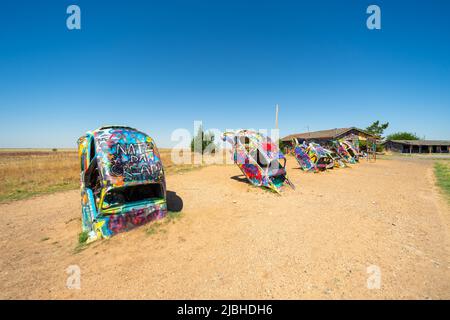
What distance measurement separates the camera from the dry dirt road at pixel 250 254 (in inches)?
105

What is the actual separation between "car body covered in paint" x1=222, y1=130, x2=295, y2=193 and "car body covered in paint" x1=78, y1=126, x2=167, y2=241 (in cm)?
487

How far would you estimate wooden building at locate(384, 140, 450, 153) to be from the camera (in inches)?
1671

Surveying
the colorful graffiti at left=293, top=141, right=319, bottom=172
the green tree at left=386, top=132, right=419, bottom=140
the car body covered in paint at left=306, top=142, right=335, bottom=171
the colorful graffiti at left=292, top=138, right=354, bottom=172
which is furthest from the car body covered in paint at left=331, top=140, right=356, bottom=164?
the green tree at left=386, top=132, right=419, bottom=140

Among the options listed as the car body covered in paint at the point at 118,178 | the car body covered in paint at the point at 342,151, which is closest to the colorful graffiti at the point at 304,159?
the car body covered in paint at the point at 342,151

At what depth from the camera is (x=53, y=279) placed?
3113mm

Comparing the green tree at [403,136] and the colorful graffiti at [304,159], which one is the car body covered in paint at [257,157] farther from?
the green tree at [403,136]

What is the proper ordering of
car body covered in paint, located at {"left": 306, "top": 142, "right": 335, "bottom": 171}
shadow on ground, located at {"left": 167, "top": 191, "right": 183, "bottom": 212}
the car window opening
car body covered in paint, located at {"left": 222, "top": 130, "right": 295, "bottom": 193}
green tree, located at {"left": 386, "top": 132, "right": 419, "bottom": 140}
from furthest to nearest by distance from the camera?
1. green tree, located at {"left": 386, "top": 132, "right": 419, "bottom": 140}
2. car body covered in paint, located at {"left": 306, "top": 142, "right": 335, "bottom": 171}
3. car body covered in paint, located at {"left": 222, "top": 130, "right": 295, "bottom": 193}
4. shadow on ground, located at {"left": 167, "top": 191, "right": 183, "bottom": 212}
5. the car window opening

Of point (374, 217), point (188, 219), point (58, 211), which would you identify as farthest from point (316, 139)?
point (58, 211)

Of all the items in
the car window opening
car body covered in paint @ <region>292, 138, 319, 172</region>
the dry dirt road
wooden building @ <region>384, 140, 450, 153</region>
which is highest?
wooden building @ <region>384, 140, 450, 153</region>

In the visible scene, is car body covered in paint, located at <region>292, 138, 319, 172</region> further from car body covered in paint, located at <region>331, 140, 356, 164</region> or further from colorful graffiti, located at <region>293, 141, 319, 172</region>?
car body covered in paint, located at <region>331, 140, 356, 164</region>

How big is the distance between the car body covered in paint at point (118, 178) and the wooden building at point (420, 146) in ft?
195

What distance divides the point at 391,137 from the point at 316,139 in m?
47.0
